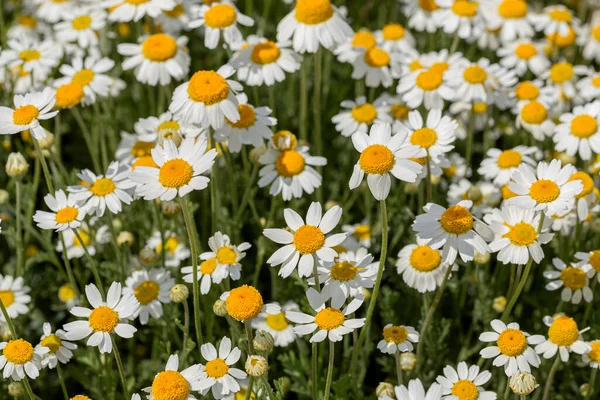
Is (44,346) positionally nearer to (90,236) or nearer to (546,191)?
(90,236)

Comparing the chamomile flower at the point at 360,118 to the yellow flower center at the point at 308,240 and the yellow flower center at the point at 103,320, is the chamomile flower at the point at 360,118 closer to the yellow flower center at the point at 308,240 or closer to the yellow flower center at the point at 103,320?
the yellow flower center at the point at 308,240

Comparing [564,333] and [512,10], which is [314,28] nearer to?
[512,10]

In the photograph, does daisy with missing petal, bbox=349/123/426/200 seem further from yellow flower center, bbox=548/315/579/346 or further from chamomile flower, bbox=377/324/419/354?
yellow flower center, bbox=548/315/579/346

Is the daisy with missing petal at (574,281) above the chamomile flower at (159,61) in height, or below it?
below

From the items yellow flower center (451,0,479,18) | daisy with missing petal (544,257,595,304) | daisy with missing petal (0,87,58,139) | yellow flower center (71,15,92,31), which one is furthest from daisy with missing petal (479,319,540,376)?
yellow flower center (71,15,92,31)

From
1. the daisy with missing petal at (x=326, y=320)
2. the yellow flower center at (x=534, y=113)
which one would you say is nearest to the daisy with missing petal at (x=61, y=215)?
the daisy with missing petal at (x=326, y=320)

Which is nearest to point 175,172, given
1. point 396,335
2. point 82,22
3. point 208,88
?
point 208,88
